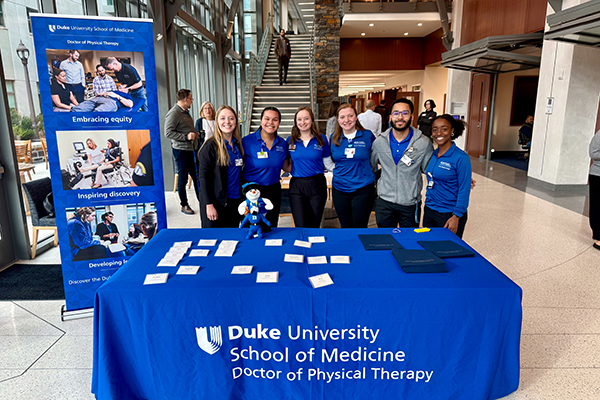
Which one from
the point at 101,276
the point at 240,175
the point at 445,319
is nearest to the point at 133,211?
the point at 101,276

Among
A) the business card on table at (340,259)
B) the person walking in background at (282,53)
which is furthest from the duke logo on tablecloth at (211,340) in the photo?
the person walking in background at (282,53)

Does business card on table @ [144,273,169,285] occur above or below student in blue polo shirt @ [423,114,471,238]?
below

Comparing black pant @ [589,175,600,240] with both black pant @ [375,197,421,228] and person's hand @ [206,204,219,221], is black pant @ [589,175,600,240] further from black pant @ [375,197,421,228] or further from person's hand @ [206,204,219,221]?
person's hand @ [206,204,219,221]

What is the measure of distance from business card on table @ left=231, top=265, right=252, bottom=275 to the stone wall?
39.7 feet

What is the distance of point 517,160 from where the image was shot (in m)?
12.3

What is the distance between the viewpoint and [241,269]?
2.07 m

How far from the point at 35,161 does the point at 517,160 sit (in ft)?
41.1

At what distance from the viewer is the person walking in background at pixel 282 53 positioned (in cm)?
1211

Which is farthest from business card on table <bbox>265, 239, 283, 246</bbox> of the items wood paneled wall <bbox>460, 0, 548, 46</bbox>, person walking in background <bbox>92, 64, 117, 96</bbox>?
wood paneled wall <bbox>460, 0, 548, 46</bbox>

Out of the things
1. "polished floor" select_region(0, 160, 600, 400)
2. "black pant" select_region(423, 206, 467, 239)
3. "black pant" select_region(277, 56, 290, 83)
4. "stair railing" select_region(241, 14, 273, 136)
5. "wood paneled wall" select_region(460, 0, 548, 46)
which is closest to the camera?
"polished floor" select_region(0, 160, 600, 400)

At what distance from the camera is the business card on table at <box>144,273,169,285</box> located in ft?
6.40

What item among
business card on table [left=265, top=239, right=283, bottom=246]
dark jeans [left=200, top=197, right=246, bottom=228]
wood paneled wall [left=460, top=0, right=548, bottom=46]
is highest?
wood paneled wall [left=460, top=0, right=548, bottom=46]

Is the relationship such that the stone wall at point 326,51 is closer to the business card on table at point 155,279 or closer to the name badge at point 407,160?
the name badge at point 407,160

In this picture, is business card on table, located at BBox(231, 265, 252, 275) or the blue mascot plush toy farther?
the blue mascot plush toy
